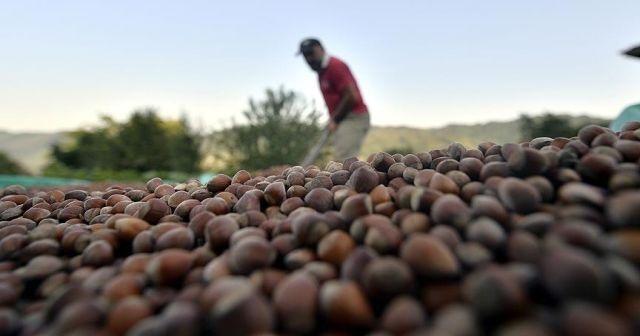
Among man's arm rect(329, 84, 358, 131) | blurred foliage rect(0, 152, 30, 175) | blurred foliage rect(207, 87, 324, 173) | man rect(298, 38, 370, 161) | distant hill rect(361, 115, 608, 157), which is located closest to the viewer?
man's arm rect(329, 84, 358, 131)

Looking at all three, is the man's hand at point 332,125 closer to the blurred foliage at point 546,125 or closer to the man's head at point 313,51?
the man's head at point 313,51

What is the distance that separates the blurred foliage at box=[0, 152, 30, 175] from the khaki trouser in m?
17.4

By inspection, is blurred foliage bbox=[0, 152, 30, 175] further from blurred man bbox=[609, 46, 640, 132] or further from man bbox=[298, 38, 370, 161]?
blurred man bbox=[609, 46, 640, 132]

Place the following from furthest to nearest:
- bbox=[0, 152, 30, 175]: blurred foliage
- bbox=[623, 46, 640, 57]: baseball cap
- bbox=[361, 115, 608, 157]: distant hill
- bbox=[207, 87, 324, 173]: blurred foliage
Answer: bbox=[361, 115, 608, 157]: distant hill < bbox=[0, 152, 30, 175]: blurred foliage < bbox=[207, 87, 324, 173]: blurred foliage < bbox=[623, 46, 640, 57]: baseball cap

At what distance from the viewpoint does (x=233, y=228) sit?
100cm

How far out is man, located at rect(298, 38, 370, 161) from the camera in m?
4.77

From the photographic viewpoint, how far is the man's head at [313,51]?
479 cm

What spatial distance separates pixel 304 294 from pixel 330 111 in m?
4.59

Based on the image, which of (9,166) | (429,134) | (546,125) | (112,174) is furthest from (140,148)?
(429,134)

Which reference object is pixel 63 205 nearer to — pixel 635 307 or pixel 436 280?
pixel 436 280

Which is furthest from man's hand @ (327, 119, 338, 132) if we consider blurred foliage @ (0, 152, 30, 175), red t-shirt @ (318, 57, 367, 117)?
blurred foliage @ (0, 152, 30, 175)

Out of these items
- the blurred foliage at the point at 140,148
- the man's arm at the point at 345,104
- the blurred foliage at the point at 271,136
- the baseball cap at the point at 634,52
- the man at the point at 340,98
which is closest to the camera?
the baseball cap at the point at 634,52

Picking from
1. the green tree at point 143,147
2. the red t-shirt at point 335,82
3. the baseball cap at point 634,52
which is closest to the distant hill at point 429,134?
the green tree at point 143,147

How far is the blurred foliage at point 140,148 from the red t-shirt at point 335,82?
37.9 ft
